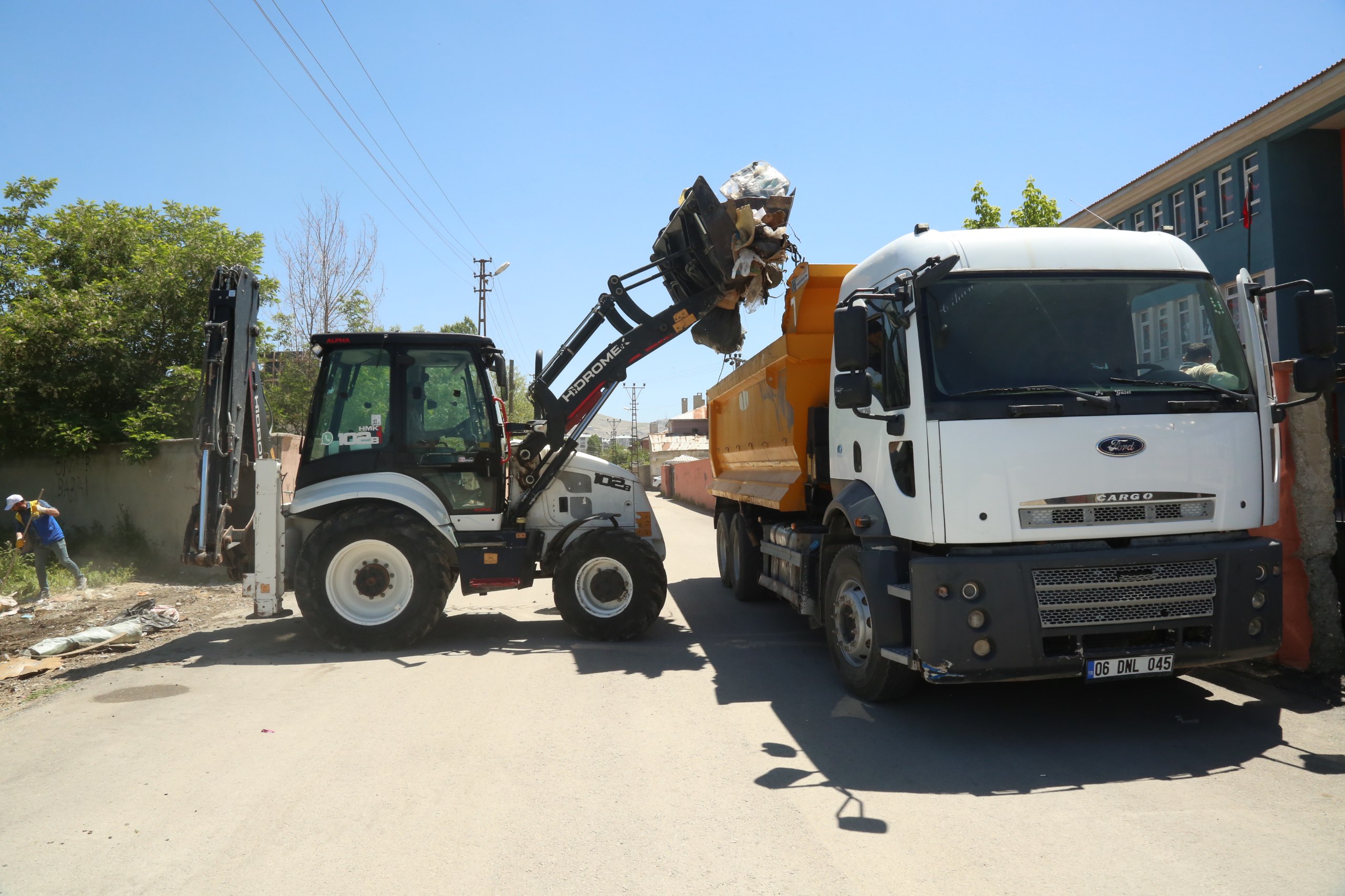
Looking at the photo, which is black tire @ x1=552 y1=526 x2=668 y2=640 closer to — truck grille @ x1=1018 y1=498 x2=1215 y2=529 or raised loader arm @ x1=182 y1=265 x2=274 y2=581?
raised loader arm @ x1=182 y1=265 x2=274 y2=581

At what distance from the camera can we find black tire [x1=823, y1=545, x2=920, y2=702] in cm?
548

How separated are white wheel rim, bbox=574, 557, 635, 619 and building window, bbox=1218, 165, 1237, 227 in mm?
16591

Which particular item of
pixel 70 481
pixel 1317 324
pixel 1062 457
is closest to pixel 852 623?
pixel 1062 457

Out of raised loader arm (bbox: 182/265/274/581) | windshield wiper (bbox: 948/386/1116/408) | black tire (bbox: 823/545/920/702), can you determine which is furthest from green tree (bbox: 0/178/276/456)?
windshield wiper (bbox: 948/386/1116/408)

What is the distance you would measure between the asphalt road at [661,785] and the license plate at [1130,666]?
17.7 inches

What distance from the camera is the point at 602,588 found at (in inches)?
338

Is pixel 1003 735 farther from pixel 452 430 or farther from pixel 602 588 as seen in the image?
pixel 452 430

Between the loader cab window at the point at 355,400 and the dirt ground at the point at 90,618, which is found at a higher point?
the loader cab window at the point at 355,400

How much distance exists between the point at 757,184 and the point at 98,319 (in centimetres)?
1193

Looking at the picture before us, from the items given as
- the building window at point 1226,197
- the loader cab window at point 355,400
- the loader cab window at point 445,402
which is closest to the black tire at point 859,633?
the loader cab window at point 445,402

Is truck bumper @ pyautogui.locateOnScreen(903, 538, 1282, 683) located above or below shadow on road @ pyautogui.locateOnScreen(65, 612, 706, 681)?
above

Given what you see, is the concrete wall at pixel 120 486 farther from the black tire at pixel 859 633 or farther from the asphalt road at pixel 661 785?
the black tire at pixel 859 633

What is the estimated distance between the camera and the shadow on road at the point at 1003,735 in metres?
4.70

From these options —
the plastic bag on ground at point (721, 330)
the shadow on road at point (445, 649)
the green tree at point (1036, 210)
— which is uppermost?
the green tree at point (1036, 210)
